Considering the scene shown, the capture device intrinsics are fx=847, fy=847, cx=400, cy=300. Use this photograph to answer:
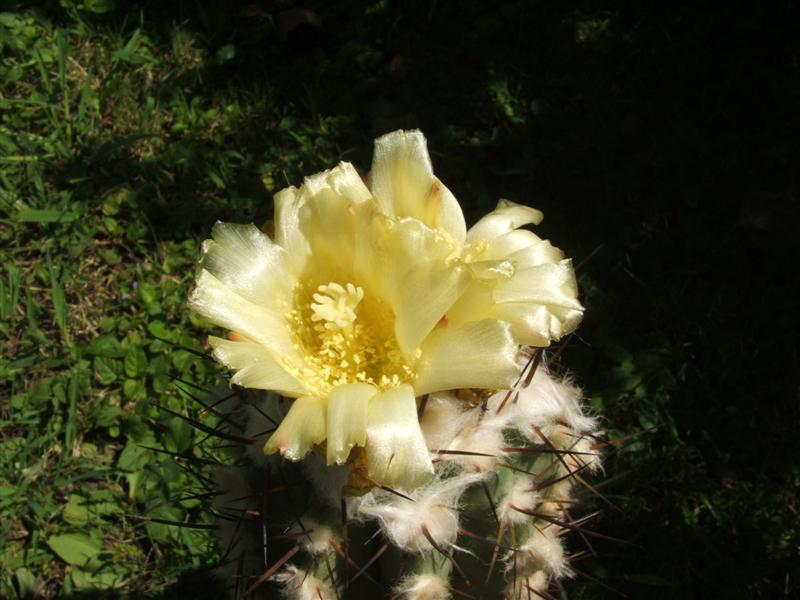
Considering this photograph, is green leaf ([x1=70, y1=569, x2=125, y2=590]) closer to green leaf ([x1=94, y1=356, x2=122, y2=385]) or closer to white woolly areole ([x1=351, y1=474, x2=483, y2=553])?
green leaf ([x1=94, y1=356, x2=122, y2=385])

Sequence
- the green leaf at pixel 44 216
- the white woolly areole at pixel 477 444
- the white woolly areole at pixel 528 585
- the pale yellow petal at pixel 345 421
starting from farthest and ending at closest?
the green leaf at pixel 44 216 < the white woolly areole at pixel 528 585 < the white woolly areole at pixel 477 444 < the pale yellow petal at pixel 345 421

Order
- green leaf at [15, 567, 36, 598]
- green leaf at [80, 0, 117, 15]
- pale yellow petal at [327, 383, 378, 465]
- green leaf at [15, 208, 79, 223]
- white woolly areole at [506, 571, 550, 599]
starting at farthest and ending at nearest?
green leaf at [80, 0, 117, 15], green leaf at [15, 208, 79, 223], green leaf at [15, 567, 36, 598], white woolly areole at [506, 571, 550, 599], pale yellow petal at [327, 383, 378, 465]

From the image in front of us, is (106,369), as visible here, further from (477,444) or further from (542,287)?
(542,287)

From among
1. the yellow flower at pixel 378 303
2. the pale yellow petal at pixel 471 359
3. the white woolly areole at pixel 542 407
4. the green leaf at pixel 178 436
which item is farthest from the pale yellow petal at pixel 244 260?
the green leaf at pixel 178 436

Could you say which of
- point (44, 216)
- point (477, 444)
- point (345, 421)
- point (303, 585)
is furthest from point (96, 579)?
point (345, 421)

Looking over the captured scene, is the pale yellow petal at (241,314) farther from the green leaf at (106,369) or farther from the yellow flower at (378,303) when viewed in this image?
the green leaf at (106,369)

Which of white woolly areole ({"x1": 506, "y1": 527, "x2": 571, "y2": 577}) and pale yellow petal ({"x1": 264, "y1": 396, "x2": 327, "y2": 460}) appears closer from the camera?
pale yellow petal ({"x1": 264, "y1": 396, "x2": 327, "y2": 460})

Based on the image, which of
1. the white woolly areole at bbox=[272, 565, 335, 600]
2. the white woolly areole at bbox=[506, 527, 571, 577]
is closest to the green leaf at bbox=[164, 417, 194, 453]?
the white woolly areole at bbox=[272, 565, 335, 600]
